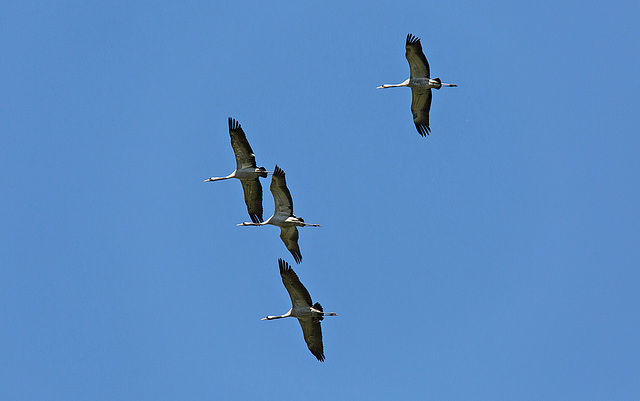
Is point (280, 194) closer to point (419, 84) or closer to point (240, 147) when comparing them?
point (240, 147)

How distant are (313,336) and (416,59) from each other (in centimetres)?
1123

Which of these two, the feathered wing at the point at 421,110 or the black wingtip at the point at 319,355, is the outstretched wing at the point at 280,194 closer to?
the black wingtip at the point at 319,355

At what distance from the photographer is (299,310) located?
4081 cm

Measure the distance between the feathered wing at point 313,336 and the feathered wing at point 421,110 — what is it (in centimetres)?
886

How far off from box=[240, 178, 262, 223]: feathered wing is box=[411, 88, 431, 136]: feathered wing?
6.78m

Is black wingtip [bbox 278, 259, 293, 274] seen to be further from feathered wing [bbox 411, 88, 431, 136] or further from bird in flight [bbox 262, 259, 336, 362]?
feathered wing [bbox 411, 88, 431, 136]

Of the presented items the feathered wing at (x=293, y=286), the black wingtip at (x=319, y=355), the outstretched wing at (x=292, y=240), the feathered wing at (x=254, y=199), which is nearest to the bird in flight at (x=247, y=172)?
the feathered wing at (x=254, y=199)

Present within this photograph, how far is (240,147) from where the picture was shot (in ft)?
140

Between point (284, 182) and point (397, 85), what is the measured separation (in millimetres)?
6572

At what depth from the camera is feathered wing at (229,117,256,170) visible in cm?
4203

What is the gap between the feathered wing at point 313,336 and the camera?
4108 cm

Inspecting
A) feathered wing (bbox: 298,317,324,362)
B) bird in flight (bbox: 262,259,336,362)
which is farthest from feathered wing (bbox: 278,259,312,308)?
feathered wing (bbox: 298,317,324,362)

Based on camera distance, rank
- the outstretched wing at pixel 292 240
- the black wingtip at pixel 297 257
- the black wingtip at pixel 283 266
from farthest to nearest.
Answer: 1. the black wingtip at pixel 297 257
2. the outstretched wing at pixel 292 240
3. the black wingtip at pixel 283 266

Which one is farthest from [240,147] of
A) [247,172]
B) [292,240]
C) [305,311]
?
[305,311]
